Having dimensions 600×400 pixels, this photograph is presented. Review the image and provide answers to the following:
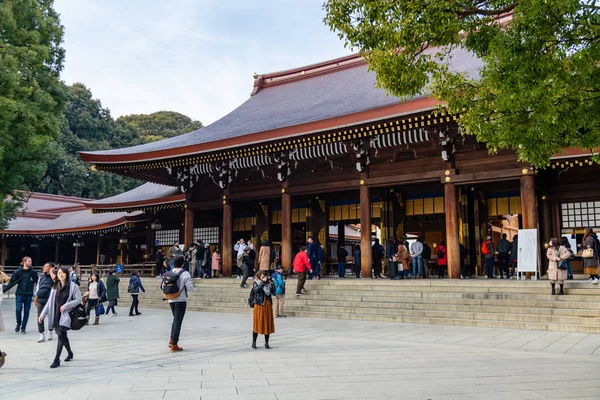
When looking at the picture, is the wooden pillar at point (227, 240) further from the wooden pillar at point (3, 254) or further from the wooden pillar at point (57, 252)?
the wooden pillar at point (3, 254)

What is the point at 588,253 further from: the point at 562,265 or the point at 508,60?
the point at 508,60

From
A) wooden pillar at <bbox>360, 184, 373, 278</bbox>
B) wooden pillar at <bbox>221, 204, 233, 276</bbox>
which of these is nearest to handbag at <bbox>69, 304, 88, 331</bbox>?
wooden pillar at <bbox>360, 184, 373, 278</bbox>

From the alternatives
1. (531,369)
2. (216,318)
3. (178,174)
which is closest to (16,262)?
(178,174)

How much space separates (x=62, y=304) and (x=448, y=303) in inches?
331

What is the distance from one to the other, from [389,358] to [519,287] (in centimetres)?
587

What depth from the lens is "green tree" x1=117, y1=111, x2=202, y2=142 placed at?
2517 inches

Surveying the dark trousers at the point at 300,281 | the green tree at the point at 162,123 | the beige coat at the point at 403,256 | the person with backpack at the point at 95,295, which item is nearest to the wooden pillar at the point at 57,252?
the person with backpack at the point at 95,295

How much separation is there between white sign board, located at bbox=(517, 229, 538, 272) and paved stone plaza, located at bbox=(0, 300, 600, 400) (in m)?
3.60

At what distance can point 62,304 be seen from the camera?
23.7 ft

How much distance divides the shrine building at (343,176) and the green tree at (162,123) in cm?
4004

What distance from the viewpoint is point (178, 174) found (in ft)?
66.0

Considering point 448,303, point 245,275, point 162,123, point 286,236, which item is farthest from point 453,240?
point 162,123

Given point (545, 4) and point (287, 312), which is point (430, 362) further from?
point (287, 312)

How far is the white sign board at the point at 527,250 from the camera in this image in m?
12.7
